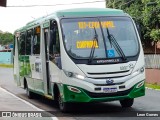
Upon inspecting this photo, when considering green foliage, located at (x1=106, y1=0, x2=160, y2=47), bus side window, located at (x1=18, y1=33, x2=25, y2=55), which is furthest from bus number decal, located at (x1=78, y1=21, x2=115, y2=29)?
green foliage, located at (x1=106, y1=0, x2=160, y2=47)

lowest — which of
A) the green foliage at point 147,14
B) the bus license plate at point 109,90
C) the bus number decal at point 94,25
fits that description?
the bus license plate at point 109,90

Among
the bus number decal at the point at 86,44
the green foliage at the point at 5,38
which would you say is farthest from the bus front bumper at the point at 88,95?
the green foliage at the point at 5,38

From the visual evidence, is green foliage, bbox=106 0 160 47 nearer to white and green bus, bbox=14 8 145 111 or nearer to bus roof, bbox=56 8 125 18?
bus roof, bbox=56 8 125 18

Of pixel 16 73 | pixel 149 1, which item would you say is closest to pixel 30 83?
pixel 16 73

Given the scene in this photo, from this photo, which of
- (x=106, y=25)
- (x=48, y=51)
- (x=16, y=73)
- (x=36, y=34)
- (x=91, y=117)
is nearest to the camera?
(x=91, y=117)

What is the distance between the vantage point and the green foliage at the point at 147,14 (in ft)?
114

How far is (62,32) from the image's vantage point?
13.0 metres

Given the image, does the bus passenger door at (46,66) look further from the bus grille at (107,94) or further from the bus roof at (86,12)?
the bus grille at (107,94)

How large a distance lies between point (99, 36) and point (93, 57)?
0.75 meters

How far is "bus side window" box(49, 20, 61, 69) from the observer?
516 inches

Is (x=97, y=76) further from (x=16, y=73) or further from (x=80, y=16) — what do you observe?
(x=16, y=73)

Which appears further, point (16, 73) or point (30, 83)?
point (16, 73)

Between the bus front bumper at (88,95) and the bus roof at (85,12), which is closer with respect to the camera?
the bus front bumper at (88,95)

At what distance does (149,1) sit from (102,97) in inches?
957
